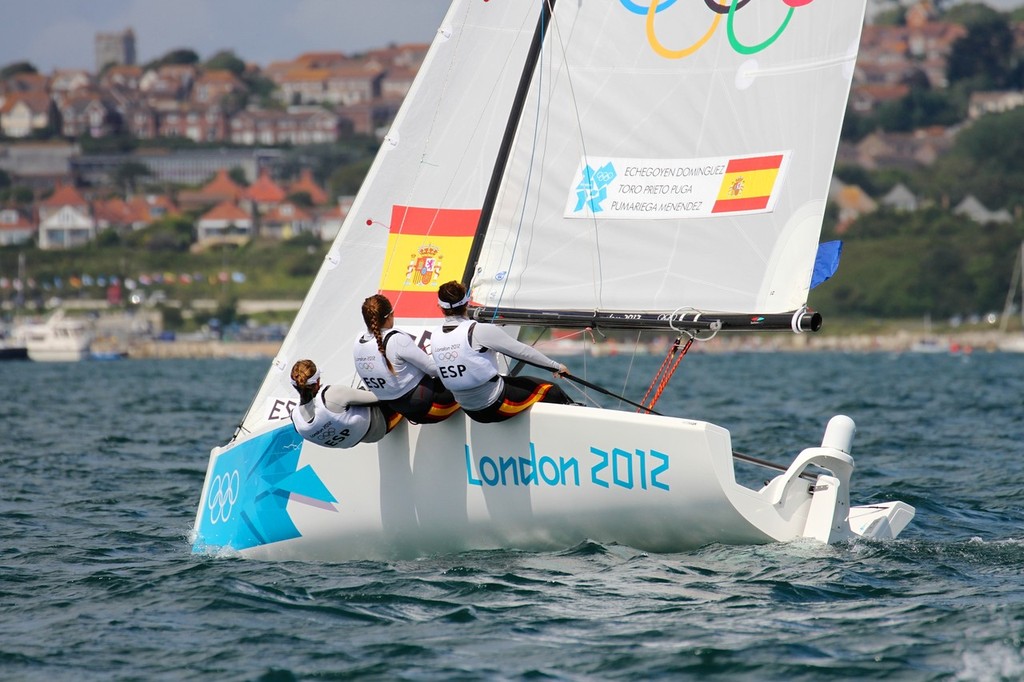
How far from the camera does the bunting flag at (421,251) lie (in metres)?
8.10

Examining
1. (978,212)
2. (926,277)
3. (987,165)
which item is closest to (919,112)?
(987,165)

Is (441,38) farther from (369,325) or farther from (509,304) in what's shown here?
(369,325)

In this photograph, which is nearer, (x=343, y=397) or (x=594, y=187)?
(x=343, y=397)

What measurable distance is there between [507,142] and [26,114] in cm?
14514

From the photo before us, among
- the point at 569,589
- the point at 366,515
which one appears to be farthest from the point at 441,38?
the point at 569,589

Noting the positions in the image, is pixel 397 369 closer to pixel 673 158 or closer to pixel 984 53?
pixel 673 158

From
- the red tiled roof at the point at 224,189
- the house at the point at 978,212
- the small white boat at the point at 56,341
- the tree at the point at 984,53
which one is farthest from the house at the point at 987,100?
the small white boat at the point at 56,341

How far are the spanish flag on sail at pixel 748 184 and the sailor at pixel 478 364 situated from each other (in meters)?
1.27

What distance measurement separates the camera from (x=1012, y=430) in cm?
1482

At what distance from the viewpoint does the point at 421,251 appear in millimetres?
8172

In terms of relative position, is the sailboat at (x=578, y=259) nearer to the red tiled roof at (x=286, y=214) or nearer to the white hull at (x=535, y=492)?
the white hull at (x=535, y=492)

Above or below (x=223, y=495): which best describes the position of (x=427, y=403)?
above

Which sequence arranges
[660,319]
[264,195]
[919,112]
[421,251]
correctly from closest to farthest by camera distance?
[660,319]
[421,251]
[264,195]
[919,112]

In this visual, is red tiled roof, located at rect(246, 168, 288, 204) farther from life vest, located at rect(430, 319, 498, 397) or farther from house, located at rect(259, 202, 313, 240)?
life vest, located at rect(430, 319, 498, 397)
